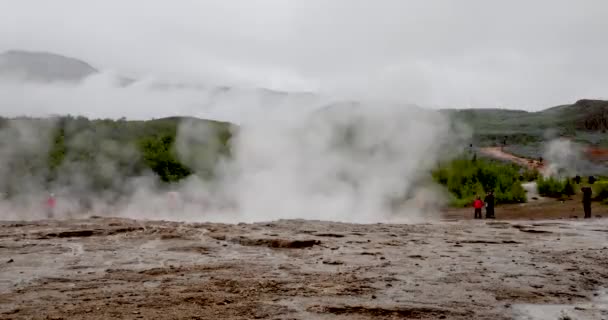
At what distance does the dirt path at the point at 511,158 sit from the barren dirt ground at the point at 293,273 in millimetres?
15582

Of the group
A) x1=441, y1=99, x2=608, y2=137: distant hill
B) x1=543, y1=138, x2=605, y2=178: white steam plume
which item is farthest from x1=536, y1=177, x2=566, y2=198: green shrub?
x1=441, y1=99, x2=608, y2=137: distant hill

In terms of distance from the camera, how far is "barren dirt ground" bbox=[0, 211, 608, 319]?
5.63 metres

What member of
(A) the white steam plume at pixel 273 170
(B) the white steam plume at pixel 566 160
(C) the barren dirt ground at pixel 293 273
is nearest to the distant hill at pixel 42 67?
(A) the white steam plume at pixel 273 170

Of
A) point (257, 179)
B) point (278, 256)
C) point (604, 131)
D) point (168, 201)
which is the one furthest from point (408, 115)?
point (278, 256)

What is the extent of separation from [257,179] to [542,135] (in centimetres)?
1779

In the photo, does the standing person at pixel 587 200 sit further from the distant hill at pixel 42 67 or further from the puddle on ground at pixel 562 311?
the distant hill at pixel 42 67

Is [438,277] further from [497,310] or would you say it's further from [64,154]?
[64,154]

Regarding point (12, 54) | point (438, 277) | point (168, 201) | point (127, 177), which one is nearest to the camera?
point (438, 277)

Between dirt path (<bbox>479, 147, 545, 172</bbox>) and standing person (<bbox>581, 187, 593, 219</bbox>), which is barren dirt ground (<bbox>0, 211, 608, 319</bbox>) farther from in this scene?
dirt path (<bbox>479, 147, 545, 172</bbox>)

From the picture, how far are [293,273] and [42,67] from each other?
73349mm

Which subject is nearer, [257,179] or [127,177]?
[257,179]

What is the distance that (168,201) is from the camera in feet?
65.3

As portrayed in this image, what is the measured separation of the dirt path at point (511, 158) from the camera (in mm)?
27828

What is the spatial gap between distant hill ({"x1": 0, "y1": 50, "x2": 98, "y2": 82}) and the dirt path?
152 ft
